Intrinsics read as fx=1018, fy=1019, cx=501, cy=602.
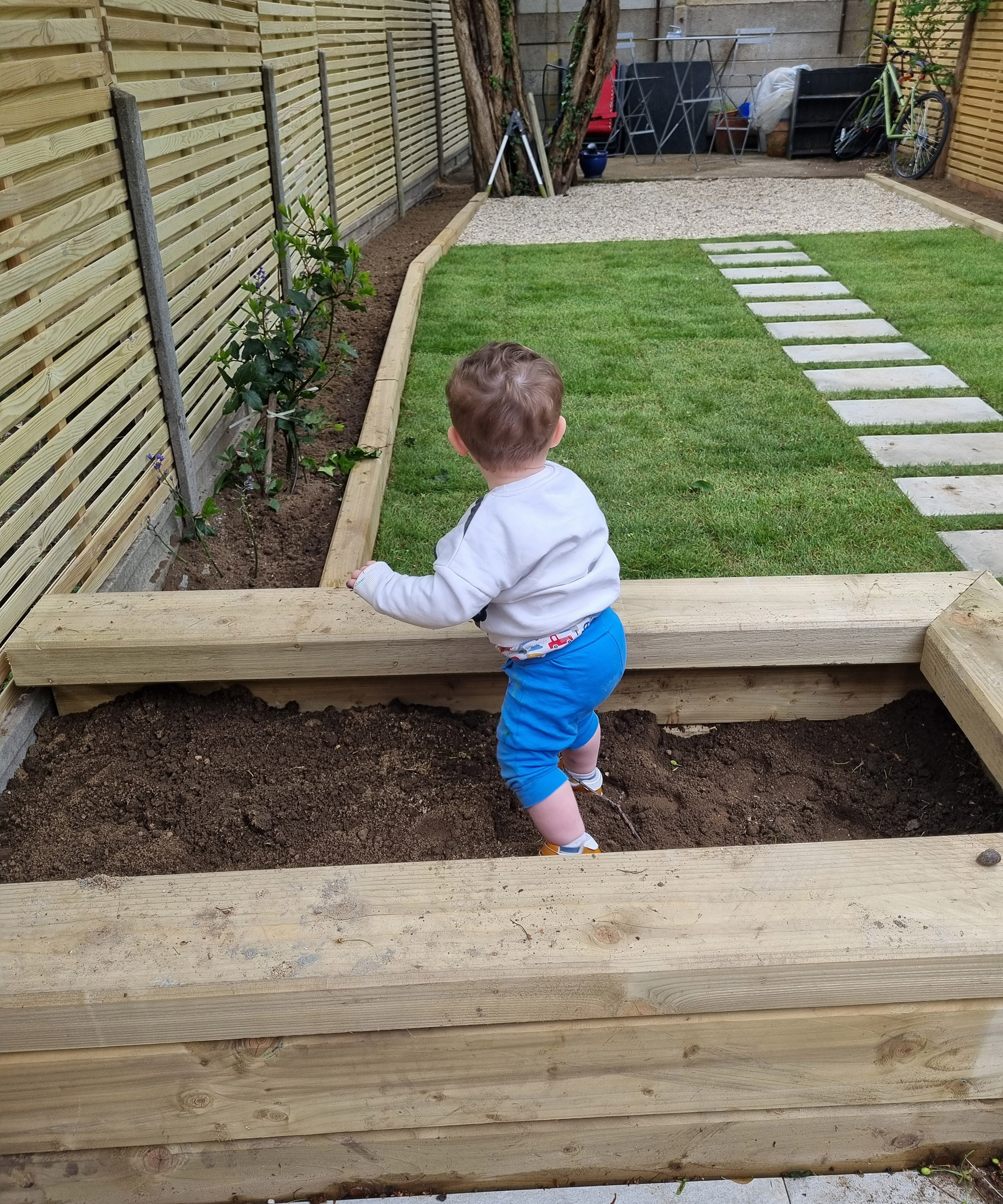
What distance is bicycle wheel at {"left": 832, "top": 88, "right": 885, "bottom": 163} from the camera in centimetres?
1301

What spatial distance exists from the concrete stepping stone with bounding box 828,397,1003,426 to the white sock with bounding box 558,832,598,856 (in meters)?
3.16

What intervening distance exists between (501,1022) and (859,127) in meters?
14.4

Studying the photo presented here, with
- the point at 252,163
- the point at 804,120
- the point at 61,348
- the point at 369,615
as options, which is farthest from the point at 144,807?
the point at 804,120

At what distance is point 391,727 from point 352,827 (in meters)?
0.31

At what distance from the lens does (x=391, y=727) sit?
2.48 meters

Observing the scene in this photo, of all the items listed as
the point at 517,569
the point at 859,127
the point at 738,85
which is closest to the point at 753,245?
the point at 859,127

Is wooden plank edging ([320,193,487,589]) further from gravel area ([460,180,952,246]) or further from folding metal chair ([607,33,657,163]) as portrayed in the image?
folding metal chair ([607,33,657,163])

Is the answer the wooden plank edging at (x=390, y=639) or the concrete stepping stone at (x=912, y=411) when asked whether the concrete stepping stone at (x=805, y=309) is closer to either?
the concrete stepping stone at (x=912, y=411)

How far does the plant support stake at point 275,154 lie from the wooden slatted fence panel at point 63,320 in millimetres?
2162

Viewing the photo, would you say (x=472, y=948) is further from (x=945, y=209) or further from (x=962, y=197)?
(x=962, y=197)

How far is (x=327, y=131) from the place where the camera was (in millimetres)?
7684

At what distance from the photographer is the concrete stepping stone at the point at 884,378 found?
16.8ft

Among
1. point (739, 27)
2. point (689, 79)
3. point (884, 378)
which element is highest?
point (739, 27)

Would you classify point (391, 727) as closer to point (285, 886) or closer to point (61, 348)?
point (285, 886)
